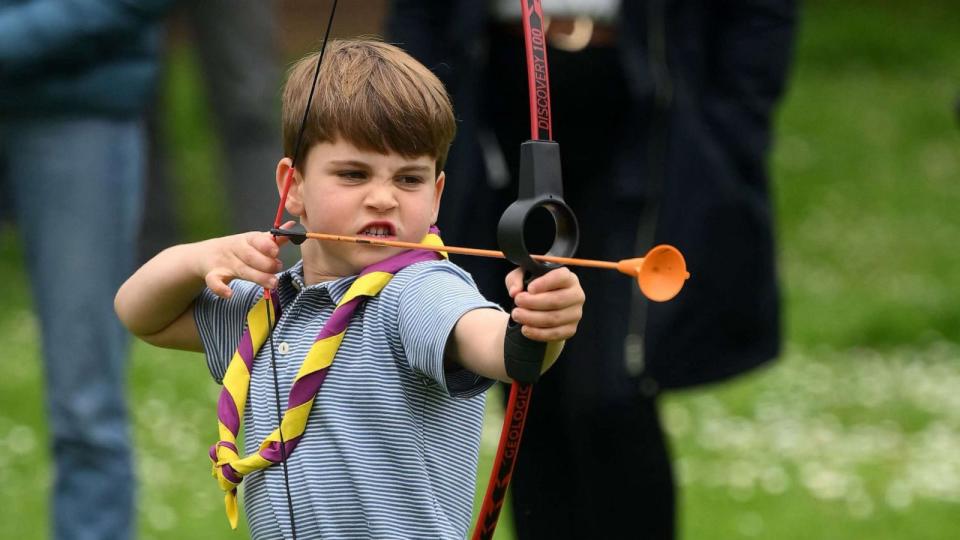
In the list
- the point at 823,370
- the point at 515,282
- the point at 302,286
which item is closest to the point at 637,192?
the point at 302,286

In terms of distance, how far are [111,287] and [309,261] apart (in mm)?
1754

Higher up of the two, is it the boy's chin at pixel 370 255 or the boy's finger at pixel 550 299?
the boy's chin at pixel 370 255

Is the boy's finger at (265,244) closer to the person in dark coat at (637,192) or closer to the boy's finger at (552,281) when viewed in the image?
the boy's finger at (552,281)

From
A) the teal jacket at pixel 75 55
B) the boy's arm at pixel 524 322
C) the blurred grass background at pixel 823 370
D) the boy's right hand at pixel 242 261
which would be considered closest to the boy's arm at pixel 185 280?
the boy's right hand at pixel 242 261

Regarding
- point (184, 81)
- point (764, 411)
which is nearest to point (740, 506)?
point (764, 411)

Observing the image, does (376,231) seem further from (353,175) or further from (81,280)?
(81,280)

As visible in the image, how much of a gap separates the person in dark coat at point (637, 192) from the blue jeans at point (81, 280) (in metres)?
0.75

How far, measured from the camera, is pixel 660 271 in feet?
6.15

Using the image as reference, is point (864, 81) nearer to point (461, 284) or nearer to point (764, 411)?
point (764, 411)

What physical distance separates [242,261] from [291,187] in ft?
0.45

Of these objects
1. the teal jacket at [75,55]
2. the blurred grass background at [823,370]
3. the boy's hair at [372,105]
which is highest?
the teal jacket at [75,55]

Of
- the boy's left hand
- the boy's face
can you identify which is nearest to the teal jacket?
the boy's face

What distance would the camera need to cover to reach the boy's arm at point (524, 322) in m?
1.91

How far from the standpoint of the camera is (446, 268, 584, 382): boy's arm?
1909mm
